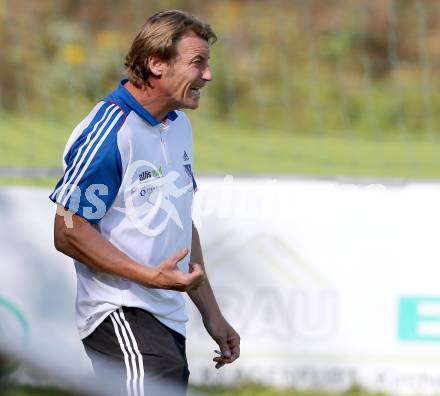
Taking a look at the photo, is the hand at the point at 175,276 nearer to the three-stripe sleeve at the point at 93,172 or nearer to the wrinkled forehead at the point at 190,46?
the three-stripe sleeve at the point at 93,172

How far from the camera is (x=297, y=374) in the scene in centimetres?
591

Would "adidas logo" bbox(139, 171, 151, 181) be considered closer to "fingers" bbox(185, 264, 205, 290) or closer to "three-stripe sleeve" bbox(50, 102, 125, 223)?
"three-stripe sleeve" bbox(50, 102, 125, 223)

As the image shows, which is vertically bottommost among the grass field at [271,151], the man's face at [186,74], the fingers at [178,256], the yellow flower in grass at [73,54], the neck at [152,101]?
the fingers at [178,256]

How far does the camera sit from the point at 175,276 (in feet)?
10.6

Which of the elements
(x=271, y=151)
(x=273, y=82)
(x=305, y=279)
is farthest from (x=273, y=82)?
(x=305, y=279)

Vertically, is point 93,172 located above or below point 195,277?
above

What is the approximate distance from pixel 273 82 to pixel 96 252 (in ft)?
33.1

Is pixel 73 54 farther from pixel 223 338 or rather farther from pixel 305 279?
pixel 223 338

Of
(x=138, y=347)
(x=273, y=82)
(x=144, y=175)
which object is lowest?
(x=138, y=347)

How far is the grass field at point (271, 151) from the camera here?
10.9 meters

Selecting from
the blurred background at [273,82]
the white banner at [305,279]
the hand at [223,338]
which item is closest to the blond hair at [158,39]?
the hand at [223,338]

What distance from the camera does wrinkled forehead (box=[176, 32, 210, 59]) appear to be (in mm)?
3490

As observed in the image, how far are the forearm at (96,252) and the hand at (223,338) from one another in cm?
58

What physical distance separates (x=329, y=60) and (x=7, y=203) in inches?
320
